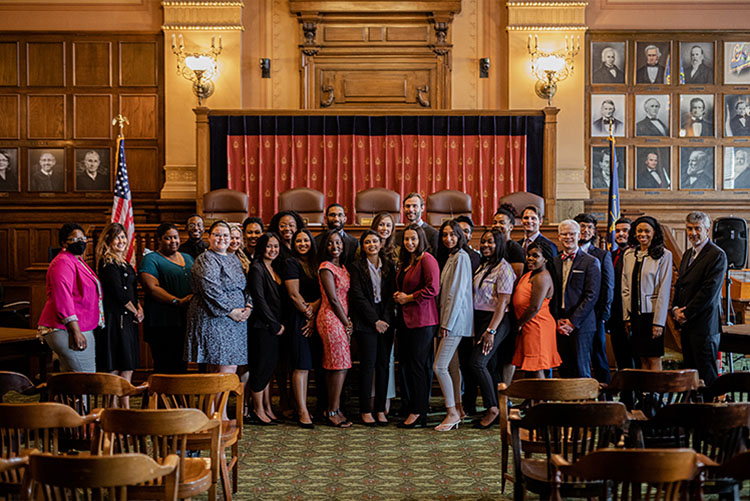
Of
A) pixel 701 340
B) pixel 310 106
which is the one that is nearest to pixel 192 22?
pixel 310 106

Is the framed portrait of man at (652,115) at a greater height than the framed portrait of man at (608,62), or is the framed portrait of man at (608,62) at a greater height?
the framed portrait of man at (608,62)

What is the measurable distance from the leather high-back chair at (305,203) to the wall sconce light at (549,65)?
13.6 ft

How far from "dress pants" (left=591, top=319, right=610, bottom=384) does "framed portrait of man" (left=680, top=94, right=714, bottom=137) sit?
709cm

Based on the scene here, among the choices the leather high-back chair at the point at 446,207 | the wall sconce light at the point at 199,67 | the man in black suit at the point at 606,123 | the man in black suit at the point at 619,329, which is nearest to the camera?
the man in black suit at the point at 619,329

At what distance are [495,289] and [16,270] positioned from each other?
28.9ft

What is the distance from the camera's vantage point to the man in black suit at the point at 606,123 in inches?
488

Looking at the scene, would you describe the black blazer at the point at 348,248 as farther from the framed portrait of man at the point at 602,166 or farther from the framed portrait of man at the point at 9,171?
the framed portrait of man at the point at 9,171

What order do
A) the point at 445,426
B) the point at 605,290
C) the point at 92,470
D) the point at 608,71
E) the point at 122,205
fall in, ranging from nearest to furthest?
the point at 92,470, the point at 445,426, the point at 605,290, the point at 122,205, the point at 608,71

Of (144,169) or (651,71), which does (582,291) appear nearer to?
(651,71)

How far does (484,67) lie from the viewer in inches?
487

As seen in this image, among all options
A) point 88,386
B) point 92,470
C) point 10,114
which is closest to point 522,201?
point 88,386

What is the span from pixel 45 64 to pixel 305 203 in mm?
5453

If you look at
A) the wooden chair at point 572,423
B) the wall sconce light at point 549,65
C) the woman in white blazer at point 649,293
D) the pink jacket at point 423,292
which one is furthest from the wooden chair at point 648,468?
the wall sconce light at point 549,65

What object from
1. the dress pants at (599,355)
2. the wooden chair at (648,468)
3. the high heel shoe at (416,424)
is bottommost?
the high heel shoe at (416,424)
